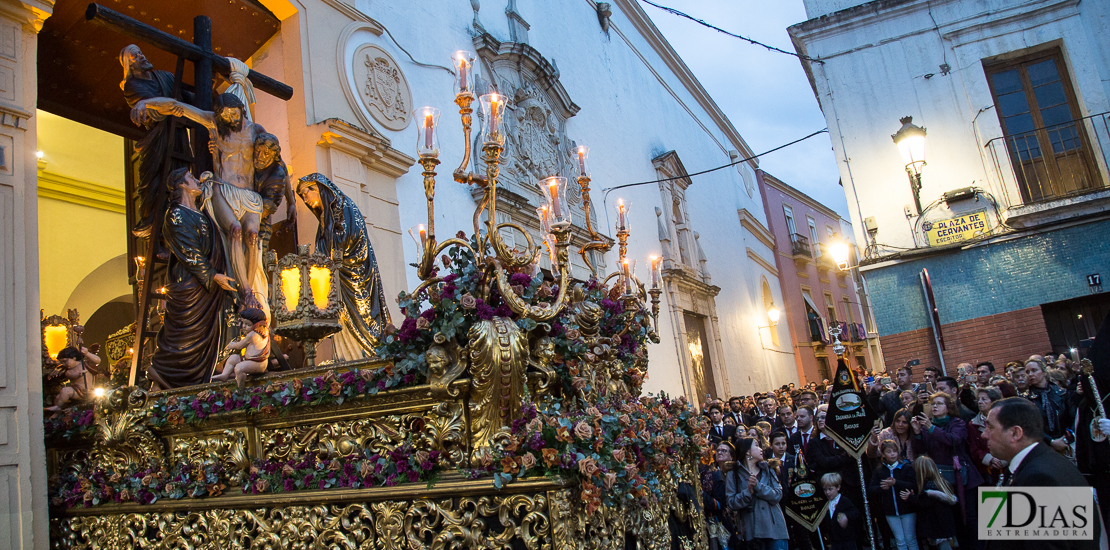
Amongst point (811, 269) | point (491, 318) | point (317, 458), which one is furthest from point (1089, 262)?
point (811, 269)

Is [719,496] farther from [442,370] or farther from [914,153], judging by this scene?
[914,153]

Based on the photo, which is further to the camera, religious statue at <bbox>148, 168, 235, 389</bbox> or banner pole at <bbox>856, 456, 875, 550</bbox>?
banner pole at <bbox>856, 456, 875, 550</bbox>

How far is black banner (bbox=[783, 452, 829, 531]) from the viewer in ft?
19.1

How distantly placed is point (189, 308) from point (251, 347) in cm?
110

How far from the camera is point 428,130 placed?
4051 millimetres

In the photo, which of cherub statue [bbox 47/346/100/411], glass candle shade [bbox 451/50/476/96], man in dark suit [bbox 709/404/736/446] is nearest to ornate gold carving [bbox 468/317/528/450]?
glass candle shade [bbox 451/50/476/96]

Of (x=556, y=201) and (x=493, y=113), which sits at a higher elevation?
(x=493, y=113)

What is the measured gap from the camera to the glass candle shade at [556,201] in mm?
3984

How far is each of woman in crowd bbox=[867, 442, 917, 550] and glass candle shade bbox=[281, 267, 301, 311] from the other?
476 cm

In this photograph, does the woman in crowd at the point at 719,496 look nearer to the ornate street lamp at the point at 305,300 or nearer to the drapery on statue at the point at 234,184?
the ornate street lamp at the point at 305,300

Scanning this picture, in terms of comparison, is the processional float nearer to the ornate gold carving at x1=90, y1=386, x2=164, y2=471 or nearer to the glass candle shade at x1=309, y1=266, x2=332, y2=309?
the ornate gold carving at x1=90, y1=386, x2=164, y2=471

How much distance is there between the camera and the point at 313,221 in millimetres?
7215

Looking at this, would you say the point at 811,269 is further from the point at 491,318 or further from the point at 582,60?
the point at 491,318

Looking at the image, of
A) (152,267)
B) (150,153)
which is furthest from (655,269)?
(150,153)
